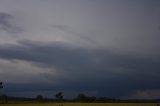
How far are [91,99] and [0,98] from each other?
44.1 meters

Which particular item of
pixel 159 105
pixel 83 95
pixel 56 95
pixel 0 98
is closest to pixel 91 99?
pixel 83 95

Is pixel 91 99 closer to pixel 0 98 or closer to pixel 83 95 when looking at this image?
pixel 83 95

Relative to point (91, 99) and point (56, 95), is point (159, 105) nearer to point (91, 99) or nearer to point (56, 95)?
point (91, 99)

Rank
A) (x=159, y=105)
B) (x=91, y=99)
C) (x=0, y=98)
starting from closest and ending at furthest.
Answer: (x=159, y=105), (x=0, y=98), (x=91, y=99)

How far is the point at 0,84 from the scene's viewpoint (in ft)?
350

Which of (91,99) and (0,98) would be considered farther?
(91,99)

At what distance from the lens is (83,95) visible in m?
179

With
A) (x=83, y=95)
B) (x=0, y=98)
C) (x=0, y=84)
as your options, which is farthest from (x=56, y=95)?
(x=0, y=84)

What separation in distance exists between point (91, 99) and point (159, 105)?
7112 cm

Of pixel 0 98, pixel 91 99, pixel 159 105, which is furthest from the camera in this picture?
pixel 91 99

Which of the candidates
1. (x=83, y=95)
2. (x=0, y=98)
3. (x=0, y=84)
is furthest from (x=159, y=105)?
(x=83, y=95)

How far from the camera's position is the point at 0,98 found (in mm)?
145000

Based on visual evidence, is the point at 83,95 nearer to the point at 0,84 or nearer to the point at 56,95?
the point at 56,95

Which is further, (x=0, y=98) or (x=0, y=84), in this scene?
(x=0, y=98)
